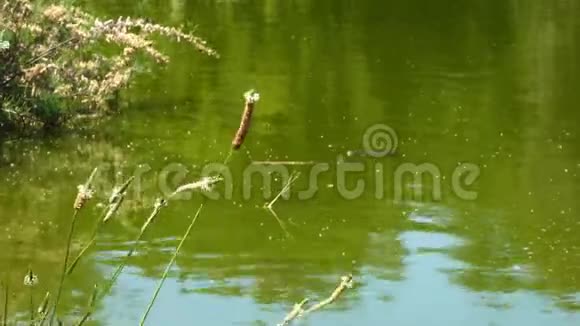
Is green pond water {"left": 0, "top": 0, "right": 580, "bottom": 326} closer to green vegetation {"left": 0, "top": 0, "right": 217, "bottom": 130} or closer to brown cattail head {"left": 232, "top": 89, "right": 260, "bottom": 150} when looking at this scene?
green vegetation {"left": 0, "top": 0, "right": 217, "bottom": 130}

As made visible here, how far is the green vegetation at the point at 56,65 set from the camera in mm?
7277

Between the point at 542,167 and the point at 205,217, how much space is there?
204cm

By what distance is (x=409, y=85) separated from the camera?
30.0 feet

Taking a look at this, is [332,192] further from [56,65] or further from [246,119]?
[246,119]

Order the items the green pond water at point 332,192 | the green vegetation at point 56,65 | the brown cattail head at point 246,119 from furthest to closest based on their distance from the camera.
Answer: the green vegetation at point 56,65, the green pond water at point 332,192, the brown cattail head at point 246,119

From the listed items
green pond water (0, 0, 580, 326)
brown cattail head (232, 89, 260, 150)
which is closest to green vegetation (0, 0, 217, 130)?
green pond water (0, 0, 580, 326)

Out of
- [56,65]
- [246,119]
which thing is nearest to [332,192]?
[56,65]

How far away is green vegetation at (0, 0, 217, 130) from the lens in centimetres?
728

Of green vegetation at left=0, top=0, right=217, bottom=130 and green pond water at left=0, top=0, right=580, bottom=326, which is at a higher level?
green vegetation at left=0, top=0, right=217, bottom=130

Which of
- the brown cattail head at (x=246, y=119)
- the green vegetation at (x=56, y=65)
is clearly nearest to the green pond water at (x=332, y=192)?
the green vegetation at (x=56, y=65)

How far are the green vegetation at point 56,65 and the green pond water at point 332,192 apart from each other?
23cm

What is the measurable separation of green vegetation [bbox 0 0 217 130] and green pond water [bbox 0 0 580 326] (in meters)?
0.23

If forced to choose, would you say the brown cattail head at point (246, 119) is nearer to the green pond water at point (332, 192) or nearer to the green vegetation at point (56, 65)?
the green pond water at point (332, 192)

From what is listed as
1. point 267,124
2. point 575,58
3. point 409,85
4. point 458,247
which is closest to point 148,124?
point 267,124
